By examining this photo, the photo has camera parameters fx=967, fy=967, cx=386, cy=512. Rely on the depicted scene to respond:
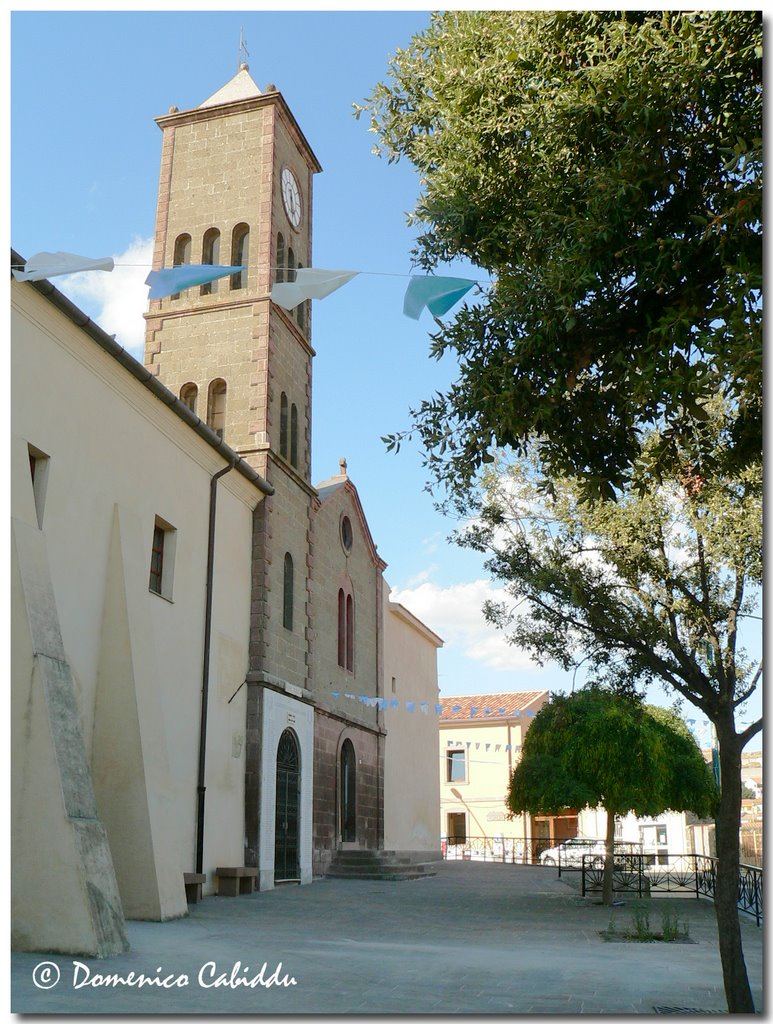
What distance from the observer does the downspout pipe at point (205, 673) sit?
14461mm

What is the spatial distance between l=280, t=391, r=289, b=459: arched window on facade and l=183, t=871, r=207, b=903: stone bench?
9.19m

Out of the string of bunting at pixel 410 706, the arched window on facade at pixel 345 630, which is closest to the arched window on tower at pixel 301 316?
the arched window on facade at pixel 345 630

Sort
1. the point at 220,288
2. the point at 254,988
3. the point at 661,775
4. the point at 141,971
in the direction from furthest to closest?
the point at 220,288
the point at 661,775
the point at 141,971
the point at 254,988

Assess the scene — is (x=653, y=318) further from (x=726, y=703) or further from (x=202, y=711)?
(x=202, y=711)

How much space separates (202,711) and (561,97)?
11015mm

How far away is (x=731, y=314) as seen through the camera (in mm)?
5621

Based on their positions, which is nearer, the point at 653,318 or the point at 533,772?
the point at 653,318

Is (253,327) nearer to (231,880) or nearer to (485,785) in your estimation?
(231,880)

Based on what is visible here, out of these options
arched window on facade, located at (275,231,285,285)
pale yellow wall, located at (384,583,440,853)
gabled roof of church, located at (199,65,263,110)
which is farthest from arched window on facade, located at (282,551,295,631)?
gabled roof of church, located at (199,65,263,110)

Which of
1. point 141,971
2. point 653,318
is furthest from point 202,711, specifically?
point 653,318

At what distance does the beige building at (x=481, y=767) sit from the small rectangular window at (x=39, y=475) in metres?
30.7

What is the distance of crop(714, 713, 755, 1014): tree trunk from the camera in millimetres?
6637

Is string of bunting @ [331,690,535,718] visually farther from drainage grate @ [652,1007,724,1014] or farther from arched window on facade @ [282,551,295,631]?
drainage grate @ [652,1007,724,1014]
